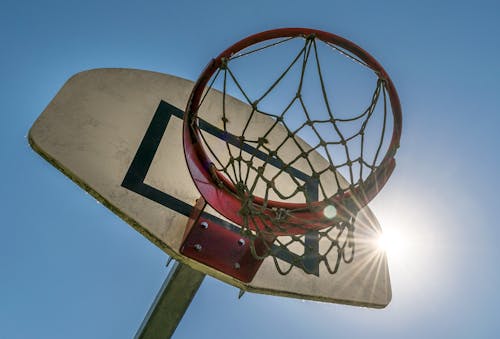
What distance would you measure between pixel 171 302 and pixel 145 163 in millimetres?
773

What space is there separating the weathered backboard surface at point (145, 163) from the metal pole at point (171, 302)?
0.20 m

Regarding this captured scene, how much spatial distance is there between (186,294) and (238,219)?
1.91ft

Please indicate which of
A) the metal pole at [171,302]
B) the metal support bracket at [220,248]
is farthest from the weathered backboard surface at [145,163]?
the metal pole at [171,302]

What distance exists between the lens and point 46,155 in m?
1.84

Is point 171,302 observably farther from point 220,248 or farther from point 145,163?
point 145,163

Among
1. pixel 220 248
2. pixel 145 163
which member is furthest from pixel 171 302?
pixel 145 163

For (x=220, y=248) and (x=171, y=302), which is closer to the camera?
(x=220, y=248)

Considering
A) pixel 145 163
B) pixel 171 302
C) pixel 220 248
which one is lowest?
pixel 171 302

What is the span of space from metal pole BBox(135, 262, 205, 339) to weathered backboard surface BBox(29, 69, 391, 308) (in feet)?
0.66

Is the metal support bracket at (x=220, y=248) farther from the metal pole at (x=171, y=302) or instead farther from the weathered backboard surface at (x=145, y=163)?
the metal pole at (x=171, y=302)

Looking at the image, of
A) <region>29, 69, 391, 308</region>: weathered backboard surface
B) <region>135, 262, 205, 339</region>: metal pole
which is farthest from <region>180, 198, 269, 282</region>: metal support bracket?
<region>135, 262, 205, 339</region>: metal pole

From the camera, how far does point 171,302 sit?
220cm

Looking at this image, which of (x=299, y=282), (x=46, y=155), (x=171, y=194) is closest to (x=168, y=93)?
(x=171, y=194)

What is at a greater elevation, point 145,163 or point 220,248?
point 145,163
